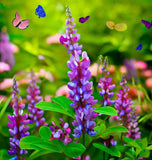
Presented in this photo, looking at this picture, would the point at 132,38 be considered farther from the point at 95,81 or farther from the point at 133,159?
the point at 133,159

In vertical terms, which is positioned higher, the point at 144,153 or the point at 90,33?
the point at 90,33

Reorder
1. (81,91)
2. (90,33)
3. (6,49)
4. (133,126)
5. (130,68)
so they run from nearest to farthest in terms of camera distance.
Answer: (81,91) → (133,126) → (6,49) → (130,68) → (90,33)

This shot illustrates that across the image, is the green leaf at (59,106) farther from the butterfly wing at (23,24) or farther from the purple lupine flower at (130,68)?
the purple lupine flower at (130,68)

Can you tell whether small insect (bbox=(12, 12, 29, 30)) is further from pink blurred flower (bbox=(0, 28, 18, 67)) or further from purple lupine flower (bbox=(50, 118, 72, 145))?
pink blurred flower (bbox=(0, 28, 18, 67))

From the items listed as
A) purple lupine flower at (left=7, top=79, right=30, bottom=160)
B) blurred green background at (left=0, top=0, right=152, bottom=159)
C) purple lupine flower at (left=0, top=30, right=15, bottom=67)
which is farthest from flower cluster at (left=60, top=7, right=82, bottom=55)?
blurred green background at (left=0, top=0, right=152, bottom=159)

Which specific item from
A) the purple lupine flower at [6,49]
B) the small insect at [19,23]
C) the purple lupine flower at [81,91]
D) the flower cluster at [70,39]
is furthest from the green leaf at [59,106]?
the purple lupine flower at [6,49]

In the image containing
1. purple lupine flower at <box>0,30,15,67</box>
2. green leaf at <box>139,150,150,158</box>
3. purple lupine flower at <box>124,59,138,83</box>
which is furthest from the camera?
purple lupine flower at <box>124,59,138,83</box>

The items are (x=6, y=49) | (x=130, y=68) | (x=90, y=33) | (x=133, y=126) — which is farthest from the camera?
(x=90, y=33)

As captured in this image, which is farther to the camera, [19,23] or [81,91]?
[19,23]

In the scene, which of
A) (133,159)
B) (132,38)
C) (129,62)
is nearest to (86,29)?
(132,38)

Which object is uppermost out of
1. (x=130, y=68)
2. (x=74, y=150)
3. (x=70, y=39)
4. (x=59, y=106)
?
(x=130, y=68)

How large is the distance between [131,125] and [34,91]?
1.11 feet

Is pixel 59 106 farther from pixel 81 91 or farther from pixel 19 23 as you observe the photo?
pixel 19 23

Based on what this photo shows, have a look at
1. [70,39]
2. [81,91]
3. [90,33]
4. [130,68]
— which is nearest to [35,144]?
[81,91]
